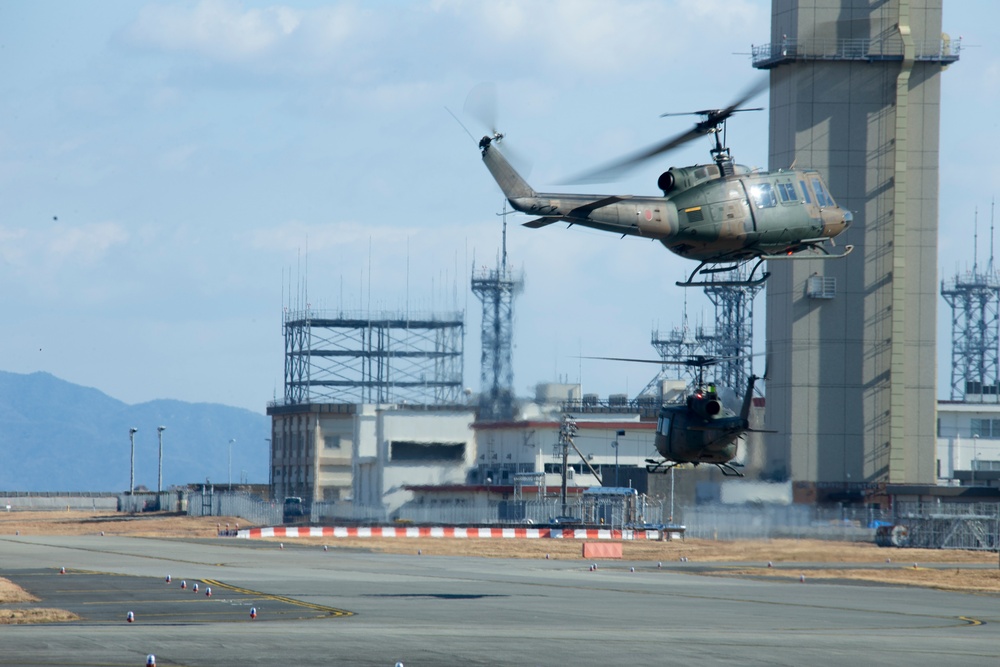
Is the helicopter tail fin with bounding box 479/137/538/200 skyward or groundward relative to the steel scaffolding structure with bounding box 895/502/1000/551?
A: skyward

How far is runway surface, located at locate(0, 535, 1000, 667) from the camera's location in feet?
82.9

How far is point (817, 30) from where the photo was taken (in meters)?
92.7

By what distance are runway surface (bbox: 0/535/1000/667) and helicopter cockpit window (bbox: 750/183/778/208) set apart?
1052 centimetres

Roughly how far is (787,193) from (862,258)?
60.4 metres

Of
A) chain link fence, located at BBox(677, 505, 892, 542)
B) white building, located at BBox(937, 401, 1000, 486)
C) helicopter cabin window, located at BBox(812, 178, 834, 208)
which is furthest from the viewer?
white building, located at BBox(937, 401, 1000, 486)

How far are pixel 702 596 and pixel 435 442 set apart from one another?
72.0m

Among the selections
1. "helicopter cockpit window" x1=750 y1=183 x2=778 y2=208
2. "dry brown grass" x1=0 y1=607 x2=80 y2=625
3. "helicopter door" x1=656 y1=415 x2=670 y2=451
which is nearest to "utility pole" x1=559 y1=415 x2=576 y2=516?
"helicopter door" x1=656 y1=415 x2=670 y2=451

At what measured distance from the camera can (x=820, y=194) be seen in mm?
→ 38250

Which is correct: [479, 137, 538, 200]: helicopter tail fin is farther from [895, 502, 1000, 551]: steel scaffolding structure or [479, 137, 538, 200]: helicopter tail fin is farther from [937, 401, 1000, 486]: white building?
[937, 401, 1000, 486]: white building

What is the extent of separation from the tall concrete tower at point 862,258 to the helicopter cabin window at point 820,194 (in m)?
55.4

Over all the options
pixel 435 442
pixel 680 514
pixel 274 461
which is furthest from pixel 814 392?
pixel 274 461

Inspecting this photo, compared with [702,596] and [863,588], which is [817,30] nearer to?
[863,588]

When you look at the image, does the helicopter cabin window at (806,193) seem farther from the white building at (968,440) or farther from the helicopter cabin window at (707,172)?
the white building at (968,440)

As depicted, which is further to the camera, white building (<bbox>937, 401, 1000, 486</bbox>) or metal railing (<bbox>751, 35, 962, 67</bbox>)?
white building (<bbox>937, 401, 1000, 486</bbox>)
